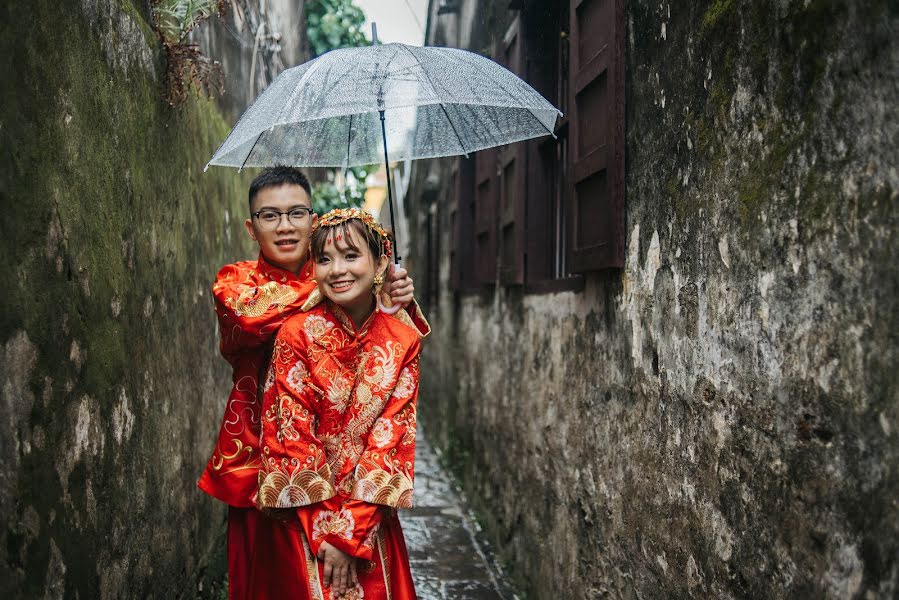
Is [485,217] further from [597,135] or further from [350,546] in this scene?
[350,546]

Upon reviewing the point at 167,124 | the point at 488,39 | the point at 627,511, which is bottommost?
the point at 627,511

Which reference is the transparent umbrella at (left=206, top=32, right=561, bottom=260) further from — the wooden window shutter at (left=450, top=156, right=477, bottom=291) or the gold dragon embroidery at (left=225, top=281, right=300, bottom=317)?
the wooden window shutter at (left=450, top=156, right=477, bottom=291)

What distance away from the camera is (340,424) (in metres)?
2.50

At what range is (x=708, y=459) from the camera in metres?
2.23

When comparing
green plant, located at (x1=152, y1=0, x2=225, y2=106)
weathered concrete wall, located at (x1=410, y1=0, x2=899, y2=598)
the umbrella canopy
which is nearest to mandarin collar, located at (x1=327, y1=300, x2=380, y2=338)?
the umbrella canopy

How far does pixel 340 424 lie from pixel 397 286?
46 centimetres

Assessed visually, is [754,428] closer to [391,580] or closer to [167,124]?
[391,580]

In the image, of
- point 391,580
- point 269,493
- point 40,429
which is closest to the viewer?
point 40,429

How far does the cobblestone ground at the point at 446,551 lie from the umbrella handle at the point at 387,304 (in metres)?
2.38

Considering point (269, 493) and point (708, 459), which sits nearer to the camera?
point (708, 459)

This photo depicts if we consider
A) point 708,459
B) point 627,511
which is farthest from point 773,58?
point 627,511

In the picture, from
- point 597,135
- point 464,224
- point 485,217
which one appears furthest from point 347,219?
point 464,224

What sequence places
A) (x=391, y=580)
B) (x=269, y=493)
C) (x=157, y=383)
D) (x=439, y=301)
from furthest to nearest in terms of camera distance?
(x=439, y=301) < (x=157, y=383) < (x=391, y=580) < (x=269, y=493)

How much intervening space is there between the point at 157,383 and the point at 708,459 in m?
2.15
